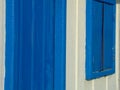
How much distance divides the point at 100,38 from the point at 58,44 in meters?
0.73

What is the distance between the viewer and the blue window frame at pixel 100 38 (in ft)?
11.2

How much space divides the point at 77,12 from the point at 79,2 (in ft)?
0.34

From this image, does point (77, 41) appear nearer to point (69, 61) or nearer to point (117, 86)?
point (69, 61)

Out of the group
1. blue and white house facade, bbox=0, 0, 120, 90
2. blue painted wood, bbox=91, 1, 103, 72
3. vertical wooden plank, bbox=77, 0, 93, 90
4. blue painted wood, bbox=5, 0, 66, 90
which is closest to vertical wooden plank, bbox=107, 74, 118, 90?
blue and white house facade, bbox=0, 0, 120, 90

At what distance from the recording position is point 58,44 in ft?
10.1

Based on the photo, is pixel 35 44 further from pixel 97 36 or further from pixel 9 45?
pixel 97 36

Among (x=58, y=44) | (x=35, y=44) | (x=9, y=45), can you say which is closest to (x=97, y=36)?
(x=58, y=44)

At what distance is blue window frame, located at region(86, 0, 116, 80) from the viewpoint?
342 centimetres

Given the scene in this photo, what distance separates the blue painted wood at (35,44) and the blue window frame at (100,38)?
1.39 feet
